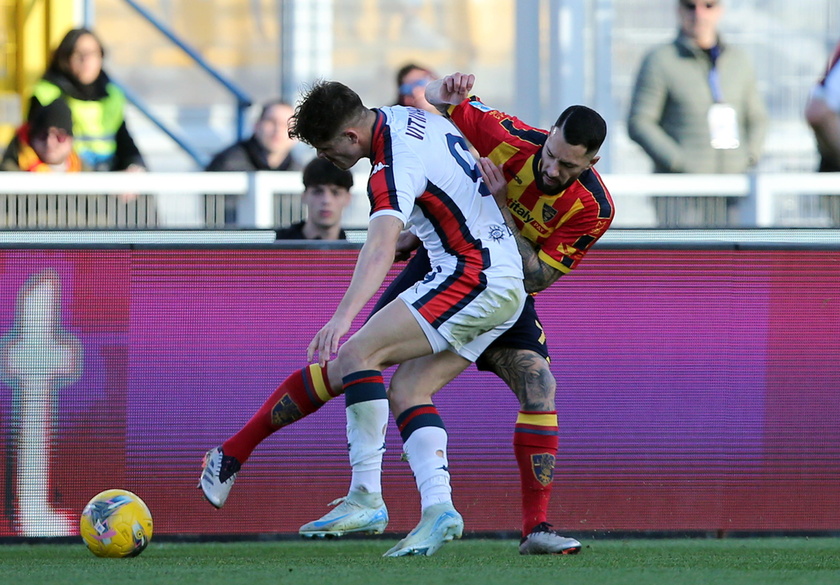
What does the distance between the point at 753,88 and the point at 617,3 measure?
112 cm

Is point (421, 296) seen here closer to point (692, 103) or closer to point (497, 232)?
point (497, 232)

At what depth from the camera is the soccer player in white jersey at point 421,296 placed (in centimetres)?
500

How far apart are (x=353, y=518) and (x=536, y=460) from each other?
718 millimetres

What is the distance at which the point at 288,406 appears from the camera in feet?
17.6

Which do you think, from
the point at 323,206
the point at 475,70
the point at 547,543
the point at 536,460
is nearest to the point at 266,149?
the point at 323,206

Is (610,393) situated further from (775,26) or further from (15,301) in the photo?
(775,26)

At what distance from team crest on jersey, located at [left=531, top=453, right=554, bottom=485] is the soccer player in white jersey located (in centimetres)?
38

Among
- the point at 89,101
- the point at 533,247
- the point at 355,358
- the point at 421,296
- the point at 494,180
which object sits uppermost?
the point at 89,101

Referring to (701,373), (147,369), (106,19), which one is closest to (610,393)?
(701,373)

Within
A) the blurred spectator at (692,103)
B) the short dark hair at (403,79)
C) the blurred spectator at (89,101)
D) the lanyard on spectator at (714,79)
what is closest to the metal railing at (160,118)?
the blurred spectator at (89,101)

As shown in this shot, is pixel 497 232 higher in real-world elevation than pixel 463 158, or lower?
lower

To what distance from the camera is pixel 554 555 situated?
5.29 metres

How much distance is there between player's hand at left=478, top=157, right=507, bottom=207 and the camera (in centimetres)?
527

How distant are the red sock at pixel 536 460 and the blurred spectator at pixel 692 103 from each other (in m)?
3.23
